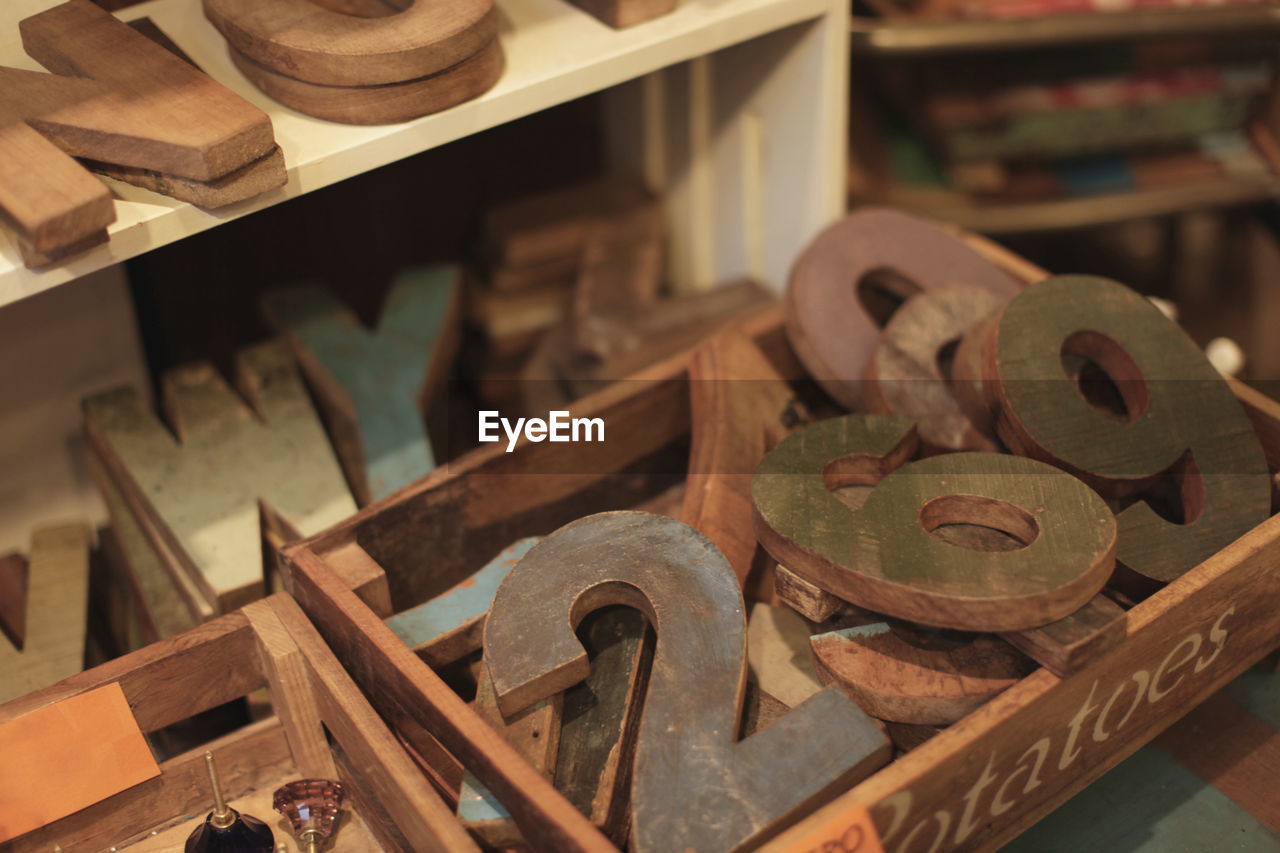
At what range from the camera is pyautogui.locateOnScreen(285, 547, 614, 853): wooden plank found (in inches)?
30.6

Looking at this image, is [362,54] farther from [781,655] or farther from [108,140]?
[781,655]

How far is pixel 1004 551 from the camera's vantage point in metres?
0.92

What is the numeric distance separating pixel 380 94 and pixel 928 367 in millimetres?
602

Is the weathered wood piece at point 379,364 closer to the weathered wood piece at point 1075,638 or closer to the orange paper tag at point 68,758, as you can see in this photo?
the orange paper tag at point 68,758

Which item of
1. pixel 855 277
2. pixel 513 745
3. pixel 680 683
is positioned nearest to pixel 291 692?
pixel 513 745

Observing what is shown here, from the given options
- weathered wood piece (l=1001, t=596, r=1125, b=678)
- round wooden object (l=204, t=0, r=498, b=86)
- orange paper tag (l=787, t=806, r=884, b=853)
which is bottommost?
orange paper tag (l=787, t=806, r=884, b=853)

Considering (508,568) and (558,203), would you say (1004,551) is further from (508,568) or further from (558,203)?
(558,203)

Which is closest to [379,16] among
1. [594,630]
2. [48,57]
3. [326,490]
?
[48,57]

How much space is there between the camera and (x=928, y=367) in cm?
116

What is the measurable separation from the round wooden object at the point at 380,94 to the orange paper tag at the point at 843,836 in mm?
734

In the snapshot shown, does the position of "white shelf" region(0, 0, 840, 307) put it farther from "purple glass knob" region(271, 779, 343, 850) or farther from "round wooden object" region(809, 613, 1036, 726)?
"round wooden object" region(809, 613, 1036, 726)

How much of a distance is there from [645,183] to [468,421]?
487 millimetres

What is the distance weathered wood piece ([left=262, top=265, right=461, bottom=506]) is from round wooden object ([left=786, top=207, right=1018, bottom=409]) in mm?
486

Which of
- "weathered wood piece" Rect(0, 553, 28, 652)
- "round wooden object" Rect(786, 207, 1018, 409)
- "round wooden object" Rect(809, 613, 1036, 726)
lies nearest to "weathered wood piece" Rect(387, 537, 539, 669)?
"round wooden object" Rect(809, 613, 1036, 726)
